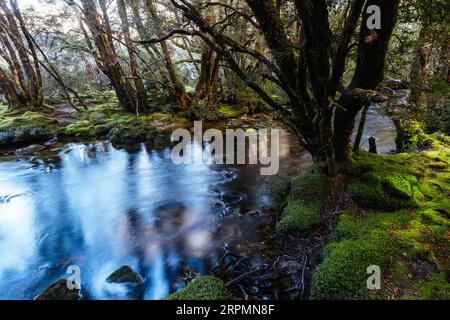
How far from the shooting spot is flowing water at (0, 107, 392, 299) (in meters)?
4.55

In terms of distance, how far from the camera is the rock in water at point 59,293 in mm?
3843

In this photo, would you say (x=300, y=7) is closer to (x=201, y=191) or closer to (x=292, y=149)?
(x=201, y=191)

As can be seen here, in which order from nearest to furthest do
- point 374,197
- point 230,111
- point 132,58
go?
point 374,197, point 132,58, point 230,111

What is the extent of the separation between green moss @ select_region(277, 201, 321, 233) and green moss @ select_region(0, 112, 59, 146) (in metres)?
13.7

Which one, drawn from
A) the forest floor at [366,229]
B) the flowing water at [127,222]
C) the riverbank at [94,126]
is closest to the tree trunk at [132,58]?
the riverbank at [94,126]

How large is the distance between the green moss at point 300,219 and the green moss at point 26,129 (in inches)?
539

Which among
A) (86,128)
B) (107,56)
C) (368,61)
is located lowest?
(86,128)

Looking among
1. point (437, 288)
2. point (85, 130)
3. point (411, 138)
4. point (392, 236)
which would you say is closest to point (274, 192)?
point (392, 236)

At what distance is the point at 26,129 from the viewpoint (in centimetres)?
1375

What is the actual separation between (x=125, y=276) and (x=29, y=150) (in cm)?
1090

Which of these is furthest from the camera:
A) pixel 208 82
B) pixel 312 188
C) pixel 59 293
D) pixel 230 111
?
pixel 230 111

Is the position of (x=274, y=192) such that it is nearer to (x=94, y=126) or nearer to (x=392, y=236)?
(x=392, y=236)

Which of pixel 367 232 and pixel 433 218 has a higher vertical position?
pixel 433 218

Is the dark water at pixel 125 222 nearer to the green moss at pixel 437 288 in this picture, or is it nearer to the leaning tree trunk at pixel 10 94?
the green moss at pixel 437 288
